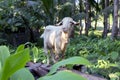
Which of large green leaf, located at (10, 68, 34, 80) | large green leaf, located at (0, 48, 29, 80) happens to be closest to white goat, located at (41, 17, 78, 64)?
large green leaf, located at (10, 68, 34, 80)

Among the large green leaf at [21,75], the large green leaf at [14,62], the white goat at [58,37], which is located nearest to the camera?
the large green leaf at [14,62]

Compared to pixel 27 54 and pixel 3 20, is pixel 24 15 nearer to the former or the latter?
pixel 3 20

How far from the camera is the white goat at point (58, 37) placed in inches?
224

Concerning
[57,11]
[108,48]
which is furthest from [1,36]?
[108,48]

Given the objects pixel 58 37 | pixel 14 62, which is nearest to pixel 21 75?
pixel 14 62

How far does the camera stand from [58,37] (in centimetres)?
593

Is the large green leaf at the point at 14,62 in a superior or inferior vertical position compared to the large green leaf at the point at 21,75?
superior

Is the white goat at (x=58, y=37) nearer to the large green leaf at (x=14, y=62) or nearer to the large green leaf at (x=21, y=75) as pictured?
the large green leaf at (x=21, y=75)

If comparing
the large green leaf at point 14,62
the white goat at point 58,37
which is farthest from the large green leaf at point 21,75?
the white goat at point 58,37

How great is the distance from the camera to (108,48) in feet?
32.1

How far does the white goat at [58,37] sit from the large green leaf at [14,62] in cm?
429

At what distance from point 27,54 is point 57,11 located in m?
17.1

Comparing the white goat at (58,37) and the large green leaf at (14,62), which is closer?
the large green leaf at (14,62)

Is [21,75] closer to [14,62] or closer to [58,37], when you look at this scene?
[14,62]
